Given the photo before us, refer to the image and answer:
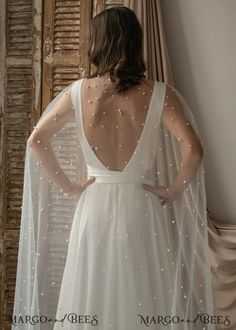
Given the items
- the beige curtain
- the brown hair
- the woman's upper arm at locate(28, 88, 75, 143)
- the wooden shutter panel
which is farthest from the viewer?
the wooden shutter panel

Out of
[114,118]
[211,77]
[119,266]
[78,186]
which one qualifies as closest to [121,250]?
[119,266]

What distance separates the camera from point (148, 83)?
1.70 meters

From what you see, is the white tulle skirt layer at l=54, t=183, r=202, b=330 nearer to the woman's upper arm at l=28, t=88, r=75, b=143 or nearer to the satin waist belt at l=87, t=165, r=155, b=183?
the satin waist belt at l=87, t=165, r=155, b=183

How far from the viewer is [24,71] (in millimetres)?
2363

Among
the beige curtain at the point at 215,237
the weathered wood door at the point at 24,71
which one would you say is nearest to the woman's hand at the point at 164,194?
the beige curtain at the point at 215,237

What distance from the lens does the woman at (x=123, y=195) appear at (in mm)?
1668

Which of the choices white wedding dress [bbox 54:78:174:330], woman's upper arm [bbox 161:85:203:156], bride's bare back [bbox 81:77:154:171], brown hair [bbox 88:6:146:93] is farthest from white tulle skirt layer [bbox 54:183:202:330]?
brown hair [bbox 88:6:146:93]

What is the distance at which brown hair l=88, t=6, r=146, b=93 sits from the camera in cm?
164

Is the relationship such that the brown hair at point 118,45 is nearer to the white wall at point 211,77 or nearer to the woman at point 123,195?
the woman at point 123,195

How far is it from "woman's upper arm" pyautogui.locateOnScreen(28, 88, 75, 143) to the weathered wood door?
1.88 ft

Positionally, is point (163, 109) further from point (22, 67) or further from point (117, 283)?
point (22, 67)

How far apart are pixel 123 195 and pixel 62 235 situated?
34 cm

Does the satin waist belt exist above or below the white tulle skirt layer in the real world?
above

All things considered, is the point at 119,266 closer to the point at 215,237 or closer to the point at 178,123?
the point at 178,123
